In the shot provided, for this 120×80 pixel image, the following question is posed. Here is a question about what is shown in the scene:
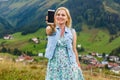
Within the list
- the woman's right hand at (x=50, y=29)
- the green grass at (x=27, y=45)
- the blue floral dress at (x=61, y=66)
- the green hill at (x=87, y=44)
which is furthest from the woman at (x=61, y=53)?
the green hill at (x=87, y=44)

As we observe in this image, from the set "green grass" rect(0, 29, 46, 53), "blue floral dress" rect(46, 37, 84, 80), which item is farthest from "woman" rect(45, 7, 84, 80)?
"green grass" rect(0, 29, 46, 53)

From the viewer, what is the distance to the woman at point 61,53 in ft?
23.8

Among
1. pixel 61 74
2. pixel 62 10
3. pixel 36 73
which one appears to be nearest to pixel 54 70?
pixel 61 74

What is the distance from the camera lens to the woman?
286 inches

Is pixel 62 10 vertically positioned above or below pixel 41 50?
above

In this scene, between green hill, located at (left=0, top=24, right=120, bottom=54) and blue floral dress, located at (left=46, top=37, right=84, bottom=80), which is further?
green hill, located at (left=0, top=24, right=120, bottom=54)

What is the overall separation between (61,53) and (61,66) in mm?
294

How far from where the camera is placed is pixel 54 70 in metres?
7.29

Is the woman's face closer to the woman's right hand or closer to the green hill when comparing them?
the woman's right hand

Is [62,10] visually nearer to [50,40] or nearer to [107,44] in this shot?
[50,40]

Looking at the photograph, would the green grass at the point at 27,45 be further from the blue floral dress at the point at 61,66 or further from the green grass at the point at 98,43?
the blue floral dress at the point at 61,66

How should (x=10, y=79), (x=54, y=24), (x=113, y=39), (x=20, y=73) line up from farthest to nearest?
(x=113, y=39) < (x=20, y=73) < (x=10, y=79) < (x=54, y=24)

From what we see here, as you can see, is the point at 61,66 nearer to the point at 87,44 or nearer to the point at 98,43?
the point at 87,44

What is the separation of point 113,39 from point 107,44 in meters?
6.55
